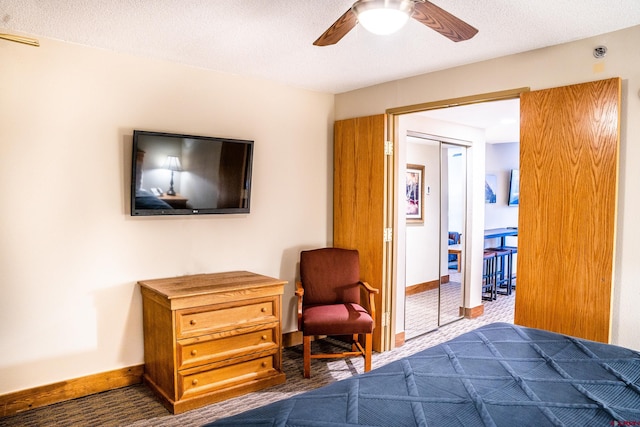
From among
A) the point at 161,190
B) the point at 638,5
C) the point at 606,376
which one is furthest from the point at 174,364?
the point at 638,5

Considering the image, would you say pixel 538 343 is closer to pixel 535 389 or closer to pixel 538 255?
pixel 535 389

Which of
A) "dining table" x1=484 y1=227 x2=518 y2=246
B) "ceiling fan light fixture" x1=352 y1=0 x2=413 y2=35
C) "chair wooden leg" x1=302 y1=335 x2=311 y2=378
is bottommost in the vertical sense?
"chair wooden leg" x1=302 y1=335 x2=311 y2=378

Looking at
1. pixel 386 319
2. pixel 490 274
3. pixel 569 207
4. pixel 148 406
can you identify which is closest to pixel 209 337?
pixel 148 406

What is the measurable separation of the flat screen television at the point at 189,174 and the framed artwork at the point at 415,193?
71.5 inches

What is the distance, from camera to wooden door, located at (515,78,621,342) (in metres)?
2.75

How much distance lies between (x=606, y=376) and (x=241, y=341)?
7.56 ft

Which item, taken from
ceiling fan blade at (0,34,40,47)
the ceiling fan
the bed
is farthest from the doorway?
ceiling fan blade at (0,34,40,47)

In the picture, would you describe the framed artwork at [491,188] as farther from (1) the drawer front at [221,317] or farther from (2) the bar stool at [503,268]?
(1) the drawer front at [221,317]

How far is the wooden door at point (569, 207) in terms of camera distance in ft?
9.03

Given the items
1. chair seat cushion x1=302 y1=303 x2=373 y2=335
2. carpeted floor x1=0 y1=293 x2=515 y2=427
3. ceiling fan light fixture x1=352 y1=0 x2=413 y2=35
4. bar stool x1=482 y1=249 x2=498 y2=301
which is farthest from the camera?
bar stool x1=482 y1=249 x2=498 y2=301

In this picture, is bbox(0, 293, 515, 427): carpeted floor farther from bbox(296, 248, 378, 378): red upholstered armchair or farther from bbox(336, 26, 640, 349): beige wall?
bbox(336, 26, 640, 349): beige wall

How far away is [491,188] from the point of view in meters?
7.71

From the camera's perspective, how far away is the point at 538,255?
3064 millimetres

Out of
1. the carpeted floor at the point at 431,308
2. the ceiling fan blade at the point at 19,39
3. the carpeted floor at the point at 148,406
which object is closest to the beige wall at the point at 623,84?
the carpeted floor at the point at 148,406
